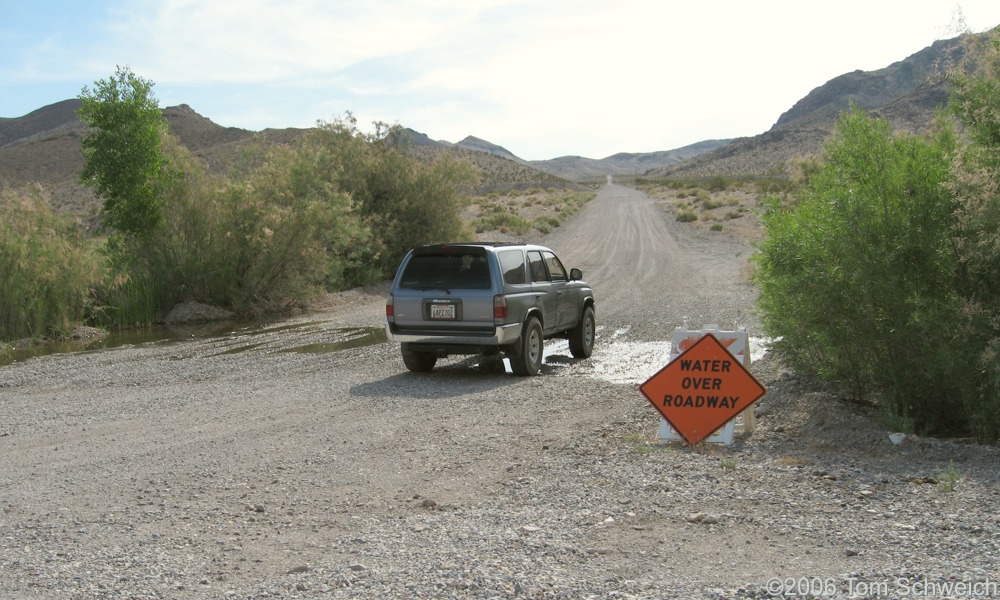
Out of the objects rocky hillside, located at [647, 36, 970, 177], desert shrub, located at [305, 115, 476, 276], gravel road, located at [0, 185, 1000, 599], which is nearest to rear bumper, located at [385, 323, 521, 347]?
gravel road, located at [0, 185, 1000, 599]

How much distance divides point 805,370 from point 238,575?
24.6ft

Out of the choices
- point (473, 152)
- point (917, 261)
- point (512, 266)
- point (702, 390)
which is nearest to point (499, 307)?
point (512, 266)

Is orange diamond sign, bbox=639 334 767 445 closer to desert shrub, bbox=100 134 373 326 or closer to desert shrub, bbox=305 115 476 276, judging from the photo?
desert shrub, bbox=100 134 373 326

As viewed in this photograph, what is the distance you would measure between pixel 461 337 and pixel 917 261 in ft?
19.7

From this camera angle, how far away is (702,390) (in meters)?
8.11

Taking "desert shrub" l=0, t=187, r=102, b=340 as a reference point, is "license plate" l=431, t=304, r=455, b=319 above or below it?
below

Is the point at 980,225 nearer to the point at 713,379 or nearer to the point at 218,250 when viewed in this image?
the point at 713,379

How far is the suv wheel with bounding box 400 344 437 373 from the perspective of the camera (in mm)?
12852

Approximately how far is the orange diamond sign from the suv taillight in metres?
3.96

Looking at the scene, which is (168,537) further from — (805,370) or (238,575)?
(805,370)

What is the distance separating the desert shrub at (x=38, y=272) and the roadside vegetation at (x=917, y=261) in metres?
16.0

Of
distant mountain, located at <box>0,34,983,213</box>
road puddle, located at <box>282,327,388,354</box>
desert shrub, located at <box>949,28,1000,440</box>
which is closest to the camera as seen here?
desert shrub, located at <box>949,28,1000,440</box>

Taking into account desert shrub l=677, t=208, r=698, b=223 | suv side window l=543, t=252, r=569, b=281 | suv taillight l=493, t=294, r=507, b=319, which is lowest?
suv taillight l=493, t=294, r=507, b=319

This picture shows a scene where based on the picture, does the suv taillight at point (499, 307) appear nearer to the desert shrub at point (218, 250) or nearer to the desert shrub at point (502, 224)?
the desert shrub at point (218, 250)
